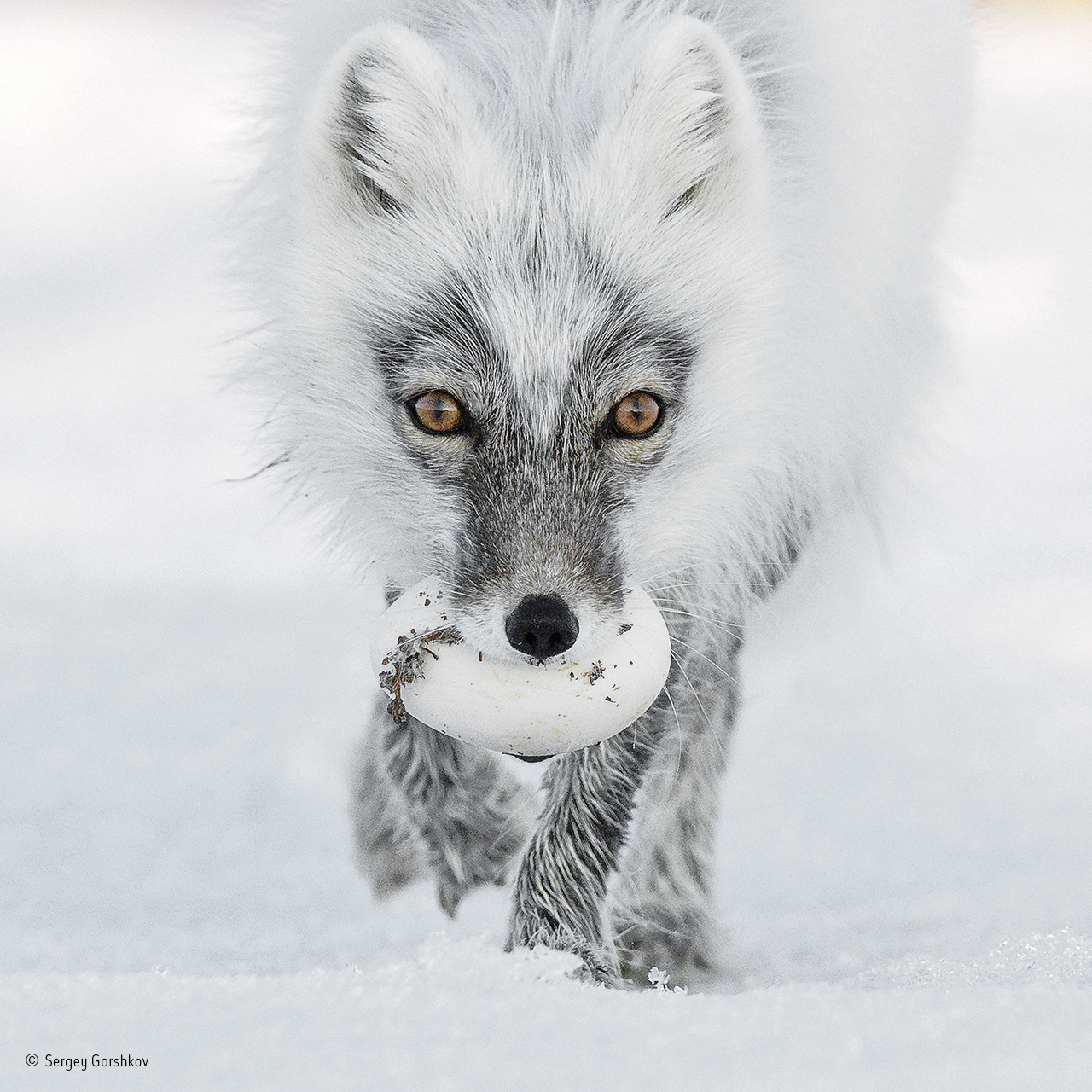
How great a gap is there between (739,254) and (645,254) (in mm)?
275

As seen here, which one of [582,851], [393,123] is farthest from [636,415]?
[582,851]

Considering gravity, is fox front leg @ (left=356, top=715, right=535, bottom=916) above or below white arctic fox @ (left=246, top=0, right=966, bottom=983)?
below

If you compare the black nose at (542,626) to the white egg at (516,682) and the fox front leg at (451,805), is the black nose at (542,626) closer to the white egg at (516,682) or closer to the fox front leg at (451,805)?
the white egg at (516,682)

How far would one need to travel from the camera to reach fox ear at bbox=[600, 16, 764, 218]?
3.02m

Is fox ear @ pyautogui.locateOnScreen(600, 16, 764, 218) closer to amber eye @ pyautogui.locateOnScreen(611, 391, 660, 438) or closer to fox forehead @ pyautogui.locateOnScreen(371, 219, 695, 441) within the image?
fox forehead @ pyautogui.locateOnScreen(371, 219, 695, 441)

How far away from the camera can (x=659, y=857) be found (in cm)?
459

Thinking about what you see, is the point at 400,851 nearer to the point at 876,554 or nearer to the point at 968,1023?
the point at 876,554

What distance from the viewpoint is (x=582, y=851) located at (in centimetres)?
398

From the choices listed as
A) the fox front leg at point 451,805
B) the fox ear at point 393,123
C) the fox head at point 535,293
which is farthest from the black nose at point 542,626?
the fox front leg at point 451,805

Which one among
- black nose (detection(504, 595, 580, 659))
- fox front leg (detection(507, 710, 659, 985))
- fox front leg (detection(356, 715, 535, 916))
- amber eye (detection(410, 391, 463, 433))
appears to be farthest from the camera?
fox front leg (detection(356, 715, 535, 916))

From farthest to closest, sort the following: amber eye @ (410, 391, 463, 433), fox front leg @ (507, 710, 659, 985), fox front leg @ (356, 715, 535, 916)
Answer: fox front leg @ (356, 715, 535, 916), fox front leg @ (507, 710, 659, 985), amber eye @ (410, 391, 463, 433)

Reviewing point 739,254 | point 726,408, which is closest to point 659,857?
point 726,408

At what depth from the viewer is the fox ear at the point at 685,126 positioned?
9.92 ft

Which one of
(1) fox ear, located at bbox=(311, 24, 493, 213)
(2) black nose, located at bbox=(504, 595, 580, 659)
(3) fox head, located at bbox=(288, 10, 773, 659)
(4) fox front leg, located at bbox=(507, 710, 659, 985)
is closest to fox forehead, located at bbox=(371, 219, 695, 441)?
(3) fox head, located at bbox=(288, 10, 773, 659)
